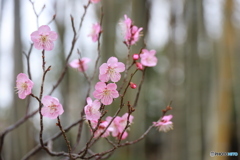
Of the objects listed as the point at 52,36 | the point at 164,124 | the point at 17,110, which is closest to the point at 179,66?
the point at 17,110

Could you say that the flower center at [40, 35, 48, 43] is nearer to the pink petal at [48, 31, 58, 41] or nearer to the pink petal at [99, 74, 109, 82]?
the pink petal at [48, 31, 58, 41]

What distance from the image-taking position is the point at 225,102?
2199mm

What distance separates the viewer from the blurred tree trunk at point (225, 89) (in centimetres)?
220

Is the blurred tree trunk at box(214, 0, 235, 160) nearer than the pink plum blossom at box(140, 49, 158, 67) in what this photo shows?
No

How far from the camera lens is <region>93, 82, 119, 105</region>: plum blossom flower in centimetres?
48

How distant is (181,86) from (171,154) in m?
0.78

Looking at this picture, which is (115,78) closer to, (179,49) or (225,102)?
(225,102)

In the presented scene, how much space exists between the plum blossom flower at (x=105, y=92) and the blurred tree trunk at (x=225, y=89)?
1.88 metres

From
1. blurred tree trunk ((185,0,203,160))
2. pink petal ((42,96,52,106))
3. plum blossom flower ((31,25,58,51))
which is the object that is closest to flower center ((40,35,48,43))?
plum blossom flower ((31,25,58,51))

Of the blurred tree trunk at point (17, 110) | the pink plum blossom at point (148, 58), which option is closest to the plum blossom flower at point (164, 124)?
the pink plum blossom at point (148, 58)

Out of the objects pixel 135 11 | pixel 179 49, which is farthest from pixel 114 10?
pixel 179 49

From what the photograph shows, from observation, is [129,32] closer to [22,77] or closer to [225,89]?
[22,77]

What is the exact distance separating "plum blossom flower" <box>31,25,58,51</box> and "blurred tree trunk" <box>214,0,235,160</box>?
1.90 m

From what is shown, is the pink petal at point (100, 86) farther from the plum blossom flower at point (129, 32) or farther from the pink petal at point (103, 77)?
the plum blossom flower at point (129, 32)
